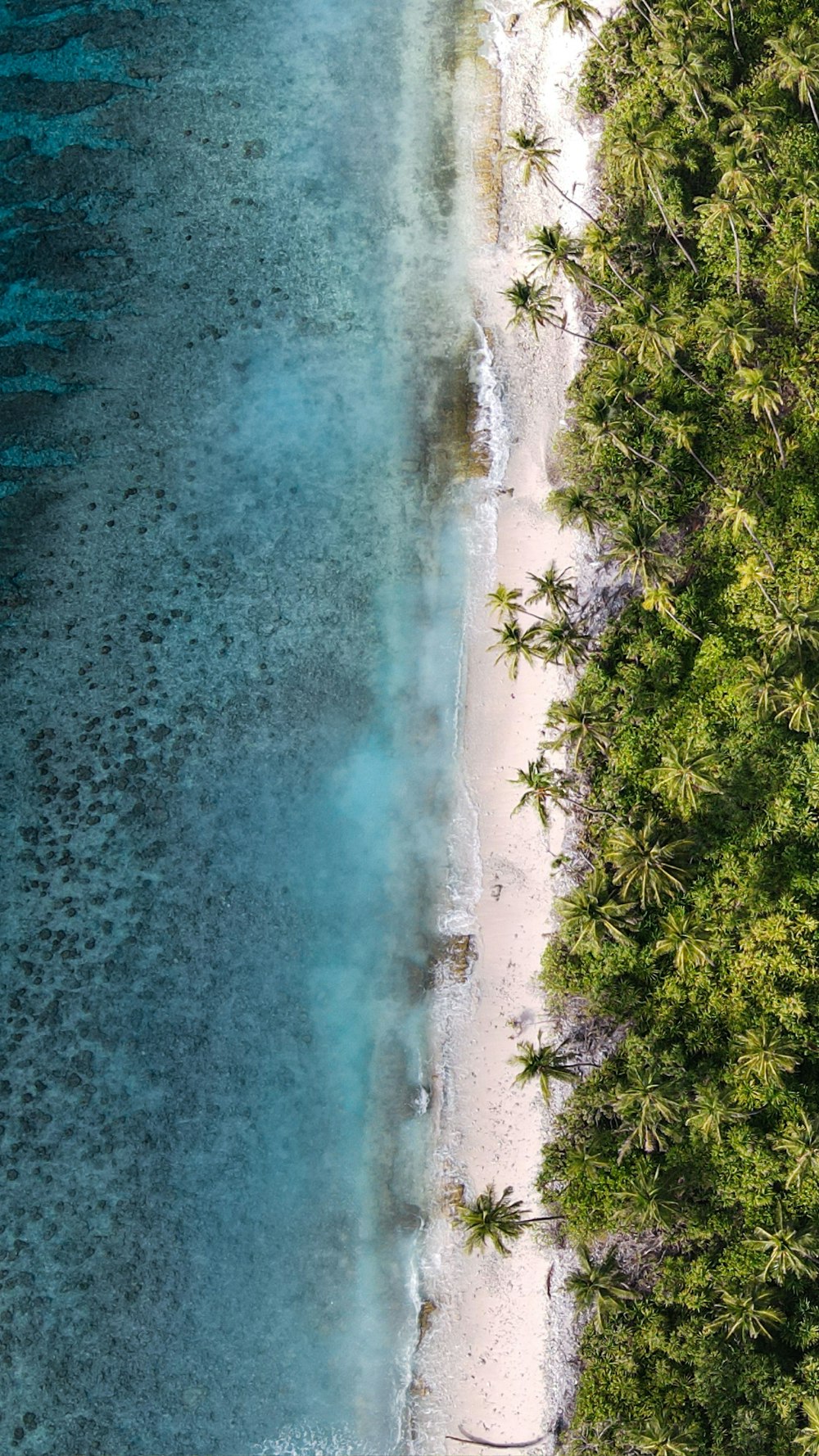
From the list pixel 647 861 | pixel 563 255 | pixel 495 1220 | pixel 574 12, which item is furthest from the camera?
pixel 574 12

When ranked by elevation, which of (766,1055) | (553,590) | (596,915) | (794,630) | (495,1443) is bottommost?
(495,1443)

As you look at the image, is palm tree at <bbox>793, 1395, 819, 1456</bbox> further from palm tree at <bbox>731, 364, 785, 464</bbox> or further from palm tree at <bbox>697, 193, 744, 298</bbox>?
palm tree at <bbox>697, 193, 744, 298</bbox>

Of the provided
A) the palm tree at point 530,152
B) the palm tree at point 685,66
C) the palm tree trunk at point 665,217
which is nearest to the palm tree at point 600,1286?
the palm tree trunk at point 665,217

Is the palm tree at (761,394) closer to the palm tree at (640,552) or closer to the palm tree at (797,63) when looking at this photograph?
the palm tree at (640,552)

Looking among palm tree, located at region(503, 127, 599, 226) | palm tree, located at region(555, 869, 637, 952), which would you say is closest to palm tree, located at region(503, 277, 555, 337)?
palm tree, located at region(503, 127, 599, 226)

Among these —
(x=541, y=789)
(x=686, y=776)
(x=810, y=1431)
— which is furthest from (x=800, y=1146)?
(x=541, y=789)

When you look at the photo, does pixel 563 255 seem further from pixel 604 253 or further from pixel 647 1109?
pixel 647 1109

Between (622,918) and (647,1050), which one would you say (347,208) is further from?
(647,1050)
